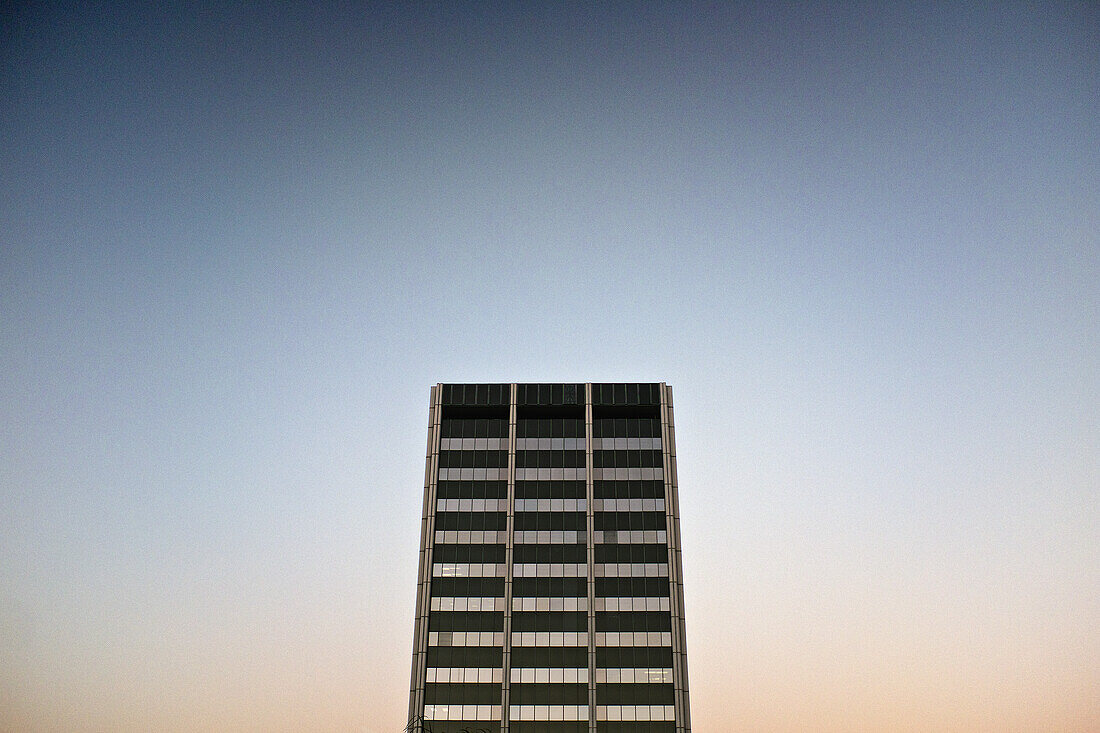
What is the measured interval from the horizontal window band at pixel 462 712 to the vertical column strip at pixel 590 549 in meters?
13.1

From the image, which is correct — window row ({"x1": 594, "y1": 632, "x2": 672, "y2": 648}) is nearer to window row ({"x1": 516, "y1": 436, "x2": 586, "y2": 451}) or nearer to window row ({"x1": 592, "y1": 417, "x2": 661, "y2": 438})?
window row ({"x1": 516, "y1": 436, "x2": 586, "y2": 451})

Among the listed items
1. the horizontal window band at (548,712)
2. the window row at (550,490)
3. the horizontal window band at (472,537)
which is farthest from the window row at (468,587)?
the horizontal window band at (548,712)

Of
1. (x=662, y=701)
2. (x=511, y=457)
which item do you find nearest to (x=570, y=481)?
(x=511, y=457)

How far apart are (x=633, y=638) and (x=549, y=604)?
1340 centimetres

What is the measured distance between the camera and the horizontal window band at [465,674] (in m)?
126

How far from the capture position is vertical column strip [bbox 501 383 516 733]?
408 ft

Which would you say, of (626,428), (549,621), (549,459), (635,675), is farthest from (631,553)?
(626,428)

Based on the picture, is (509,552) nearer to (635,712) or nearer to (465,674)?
(465,674)

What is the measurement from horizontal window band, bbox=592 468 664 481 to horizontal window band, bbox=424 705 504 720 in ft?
125

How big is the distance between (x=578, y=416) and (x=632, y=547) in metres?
24.9

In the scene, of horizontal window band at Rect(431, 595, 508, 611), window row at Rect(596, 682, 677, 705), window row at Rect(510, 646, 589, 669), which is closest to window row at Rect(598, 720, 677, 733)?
window row at Rect(596, 682, 677, 705)

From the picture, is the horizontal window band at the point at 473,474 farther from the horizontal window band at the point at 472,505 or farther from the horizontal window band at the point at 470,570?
the horizontal window band at the point at 470,570

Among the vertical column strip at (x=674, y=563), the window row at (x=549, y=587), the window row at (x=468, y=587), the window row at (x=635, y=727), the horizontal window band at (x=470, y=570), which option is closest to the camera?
the window row at (x=635, y=727)

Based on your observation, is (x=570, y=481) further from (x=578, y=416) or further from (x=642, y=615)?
(x=642, y=615)
